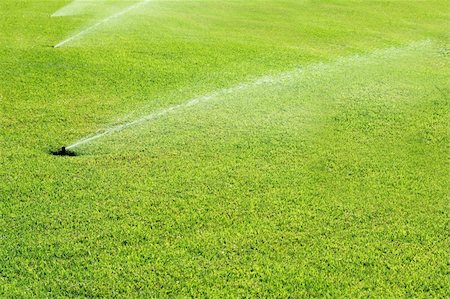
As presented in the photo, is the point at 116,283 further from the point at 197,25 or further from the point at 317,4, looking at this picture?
the point at 317,4

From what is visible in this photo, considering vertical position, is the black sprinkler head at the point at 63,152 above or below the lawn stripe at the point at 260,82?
below

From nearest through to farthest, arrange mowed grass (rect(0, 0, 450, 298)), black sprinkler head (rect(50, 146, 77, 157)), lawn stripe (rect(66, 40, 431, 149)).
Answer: mowed grass (rect(0, 0, 450, 298)) → black sprinkler head (rect(50, 146, 77, 157)) → lawn stripe (rect(66, 40, 431, 149))

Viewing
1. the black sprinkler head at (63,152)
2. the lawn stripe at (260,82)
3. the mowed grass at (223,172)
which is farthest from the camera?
the lawn stripe at (260,82)

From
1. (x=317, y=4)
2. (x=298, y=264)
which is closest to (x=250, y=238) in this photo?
(x=298, y=264)

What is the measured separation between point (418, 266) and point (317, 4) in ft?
32.0

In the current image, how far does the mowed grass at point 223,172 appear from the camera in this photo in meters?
3.25

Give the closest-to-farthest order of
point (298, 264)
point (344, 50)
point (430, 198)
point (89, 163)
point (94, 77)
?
point (298, 264), point (430, 198), point (89, 163), point (94, 77), point (344, 50)

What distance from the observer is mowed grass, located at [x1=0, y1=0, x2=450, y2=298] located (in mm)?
3252

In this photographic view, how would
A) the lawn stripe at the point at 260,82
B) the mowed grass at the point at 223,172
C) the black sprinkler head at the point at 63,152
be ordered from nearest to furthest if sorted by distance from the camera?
1. the mowed grass at the point at 223,172
2. the black sprinkler head at the point at 63,152
3. the lawn stripe at the point at 260,82

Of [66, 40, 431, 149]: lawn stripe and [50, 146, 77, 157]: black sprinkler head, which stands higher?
[66, 40, 431, 149]: lawn stripe

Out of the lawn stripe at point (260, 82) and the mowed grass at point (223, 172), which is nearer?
the mowed grass at point (223, 172)

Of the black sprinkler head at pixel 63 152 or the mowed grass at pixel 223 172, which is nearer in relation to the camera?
the mowed grass at pixel 223 172

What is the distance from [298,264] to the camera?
3330 millimetres

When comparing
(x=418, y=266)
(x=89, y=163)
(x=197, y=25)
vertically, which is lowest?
(x=418, y=266)
